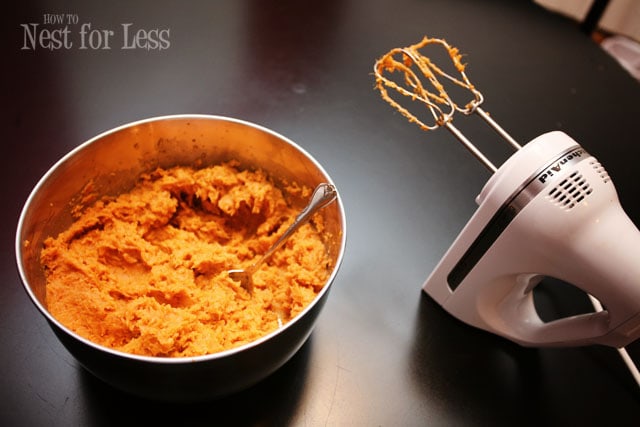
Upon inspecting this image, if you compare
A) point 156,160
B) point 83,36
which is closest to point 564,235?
point 156,160

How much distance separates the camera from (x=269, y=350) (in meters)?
0.64

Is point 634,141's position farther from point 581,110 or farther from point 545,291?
point 545,291

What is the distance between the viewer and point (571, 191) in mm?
690

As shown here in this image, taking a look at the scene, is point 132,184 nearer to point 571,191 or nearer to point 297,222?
point 297,222

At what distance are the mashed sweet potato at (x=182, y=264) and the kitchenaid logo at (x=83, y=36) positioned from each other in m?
0.55

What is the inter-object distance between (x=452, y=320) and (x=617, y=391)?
29 centimetres

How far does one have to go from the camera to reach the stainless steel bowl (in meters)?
0.61

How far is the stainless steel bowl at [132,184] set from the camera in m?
0.61

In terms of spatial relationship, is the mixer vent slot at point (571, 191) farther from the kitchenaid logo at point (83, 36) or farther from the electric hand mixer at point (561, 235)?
the kitchenaid logo at point (83, 36)

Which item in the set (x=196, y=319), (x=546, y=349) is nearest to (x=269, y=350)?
(x=196, y=319)

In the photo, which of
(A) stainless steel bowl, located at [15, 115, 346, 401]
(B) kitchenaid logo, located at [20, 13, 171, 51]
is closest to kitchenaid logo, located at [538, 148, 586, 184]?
(A) stainless steel bowl, located at [15, 115, 346, 401]

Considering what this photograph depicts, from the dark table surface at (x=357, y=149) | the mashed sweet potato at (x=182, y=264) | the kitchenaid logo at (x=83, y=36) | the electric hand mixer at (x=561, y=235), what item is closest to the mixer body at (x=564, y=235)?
the electric hand mixer at (x=561, y=235)

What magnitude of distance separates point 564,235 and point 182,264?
567 mm

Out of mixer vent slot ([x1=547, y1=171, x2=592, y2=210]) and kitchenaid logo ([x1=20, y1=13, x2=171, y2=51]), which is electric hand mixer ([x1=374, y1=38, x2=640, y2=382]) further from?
kitchenaid logo ([x1=20, y1=13, x2=171, y2=51])
